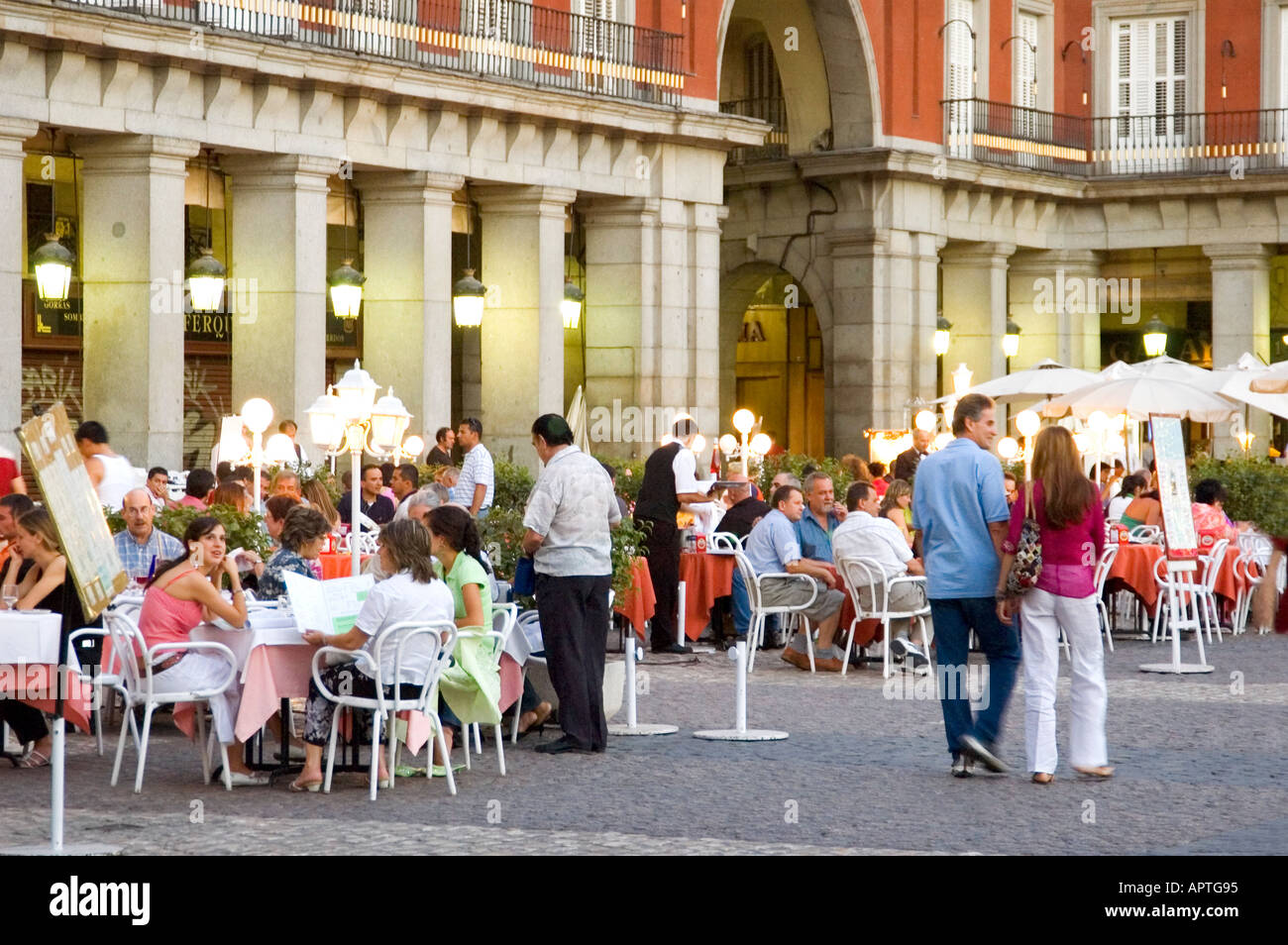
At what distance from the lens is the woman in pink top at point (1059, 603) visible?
10.1 m

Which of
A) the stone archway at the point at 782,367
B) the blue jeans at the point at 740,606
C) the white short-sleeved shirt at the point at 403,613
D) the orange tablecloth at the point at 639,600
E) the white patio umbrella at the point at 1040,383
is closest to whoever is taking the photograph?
the white short-sleeved shirt at the point at 403,613

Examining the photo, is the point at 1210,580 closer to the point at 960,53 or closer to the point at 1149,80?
the point at 960,53

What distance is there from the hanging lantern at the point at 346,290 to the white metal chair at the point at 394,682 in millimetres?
14151

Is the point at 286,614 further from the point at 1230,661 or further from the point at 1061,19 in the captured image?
the point at 1061,19

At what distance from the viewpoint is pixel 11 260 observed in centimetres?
2020

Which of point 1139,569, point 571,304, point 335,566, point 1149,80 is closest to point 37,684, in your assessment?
point 335,566

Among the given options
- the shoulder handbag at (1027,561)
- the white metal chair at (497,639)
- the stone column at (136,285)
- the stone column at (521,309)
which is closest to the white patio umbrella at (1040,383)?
the stone column at (521,309)

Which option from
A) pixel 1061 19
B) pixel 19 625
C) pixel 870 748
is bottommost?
pixel 870 748

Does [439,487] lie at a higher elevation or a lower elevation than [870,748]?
higher

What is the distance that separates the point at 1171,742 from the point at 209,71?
1374cm

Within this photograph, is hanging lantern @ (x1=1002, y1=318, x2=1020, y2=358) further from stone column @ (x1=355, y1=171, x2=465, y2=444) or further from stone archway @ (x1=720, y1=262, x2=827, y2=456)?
stone column @ (x1=355, y1=171, x2=465, y2=444)

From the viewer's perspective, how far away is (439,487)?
16125mm

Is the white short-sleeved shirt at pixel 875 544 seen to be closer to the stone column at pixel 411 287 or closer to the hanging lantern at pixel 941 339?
the stone column at pixel 411 287
